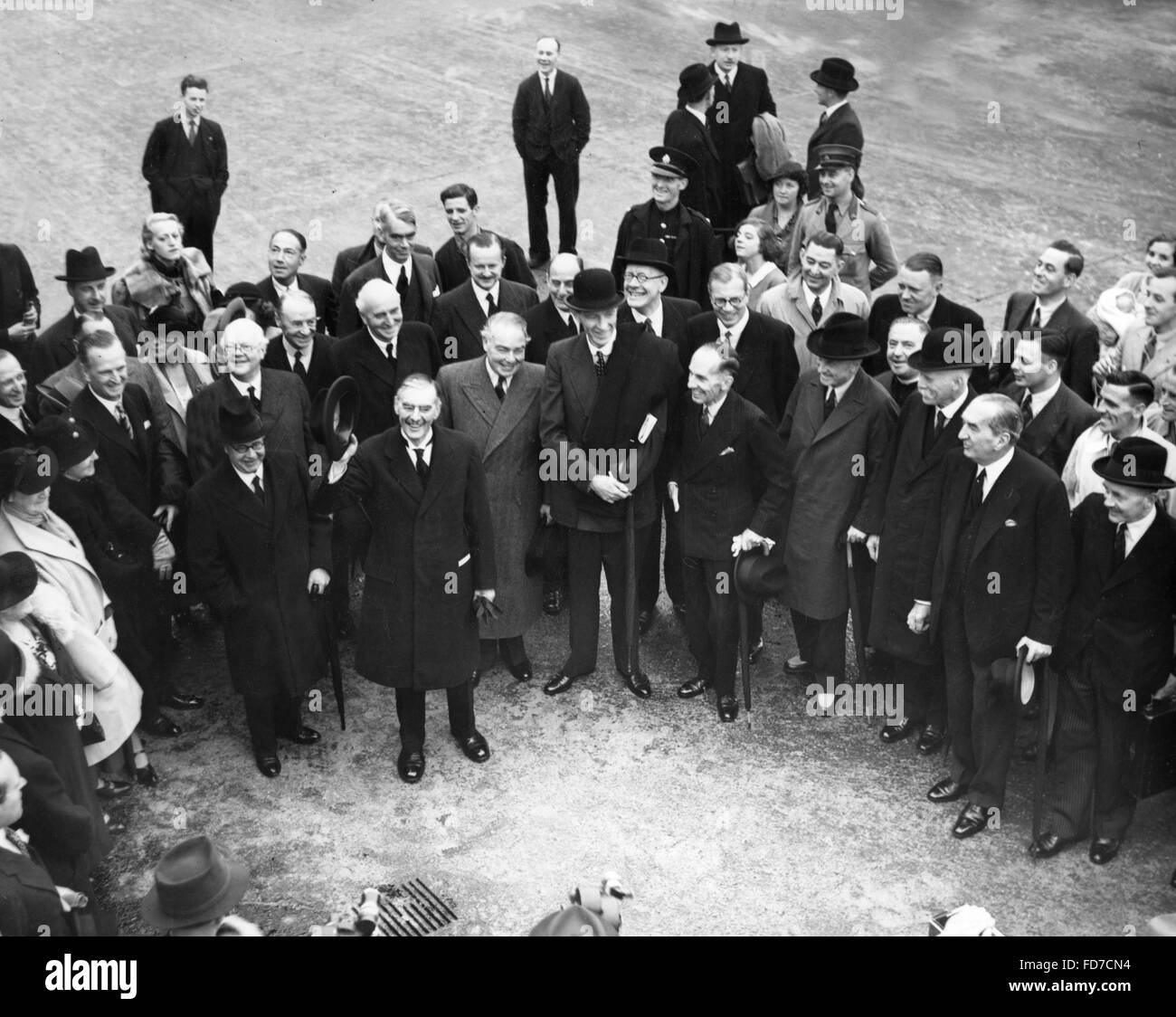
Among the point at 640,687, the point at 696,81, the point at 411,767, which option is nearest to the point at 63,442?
the point at 411,767

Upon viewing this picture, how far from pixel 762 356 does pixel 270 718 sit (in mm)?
3015

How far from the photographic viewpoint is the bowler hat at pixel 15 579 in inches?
203

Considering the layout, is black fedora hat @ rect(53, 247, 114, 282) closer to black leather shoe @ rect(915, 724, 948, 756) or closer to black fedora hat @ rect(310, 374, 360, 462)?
black fedora hat @ rect(310, 374, 360, 462)

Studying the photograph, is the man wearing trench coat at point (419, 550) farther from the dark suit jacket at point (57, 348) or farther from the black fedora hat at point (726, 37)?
the black fedora hat at point (726, 37)

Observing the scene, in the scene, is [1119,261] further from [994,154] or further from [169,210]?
[169,210]

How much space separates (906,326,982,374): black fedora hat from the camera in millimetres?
6035

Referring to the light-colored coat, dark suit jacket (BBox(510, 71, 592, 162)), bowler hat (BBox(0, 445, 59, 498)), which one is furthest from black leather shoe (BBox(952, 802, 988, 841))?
dark suit jacket (BBox(510, 71, 592, 162))

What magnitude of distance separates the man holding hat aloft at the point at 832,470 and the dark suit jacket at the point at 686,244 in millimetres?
2014

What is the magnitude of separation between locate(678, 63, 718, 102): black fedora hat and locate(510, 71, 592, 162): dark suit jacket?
3.46ft

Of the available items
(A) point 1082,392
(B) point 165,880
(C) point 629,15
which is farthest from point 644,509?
(C) point 629,15

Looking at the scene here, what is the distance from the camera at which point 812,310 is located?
7.46 meters

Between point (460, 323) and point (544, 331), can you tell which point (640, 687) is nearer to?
point (544, 331)

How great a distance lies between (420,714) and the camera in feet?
21.2

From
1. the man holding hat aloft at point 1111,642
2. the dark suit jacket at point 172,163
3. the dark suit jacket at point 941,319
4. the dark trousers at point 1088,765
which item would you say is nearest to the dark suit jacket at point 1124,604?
the man holding hat aloft at point 1111,642
